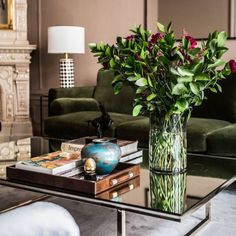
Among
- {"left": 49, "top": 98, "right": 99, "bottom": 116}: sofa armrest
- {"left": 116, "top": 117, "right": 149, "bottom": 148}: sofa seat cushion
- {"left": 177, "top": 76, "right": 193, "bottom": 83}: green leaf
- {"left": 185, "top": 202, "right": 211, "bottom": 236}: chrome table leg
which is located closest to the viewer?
{"left": 177, "top": 76, "right": 193, "bottom": 83}: green leaf

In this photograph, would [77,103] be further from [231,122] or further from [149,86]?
[149,86]

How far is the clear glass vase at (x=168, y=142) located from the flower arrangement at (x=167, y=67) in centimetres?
4

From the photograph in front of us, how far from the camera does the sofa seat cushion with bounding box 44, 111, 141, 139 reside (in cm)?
360

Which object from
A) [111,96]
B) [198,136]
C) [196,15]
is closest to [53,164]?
[198,136]

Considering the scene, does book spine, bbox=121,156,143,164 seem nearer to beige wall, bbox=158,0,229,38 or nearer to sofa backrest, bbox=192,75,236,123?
sofa backrest, bbox=192,75,236,123

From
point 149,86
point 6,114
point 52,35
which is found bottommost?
point 6,114

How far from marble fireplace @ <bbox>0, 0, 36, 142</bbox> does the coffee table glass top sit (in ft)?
11.6

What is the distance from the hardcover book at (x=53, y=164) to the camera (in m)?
1.97

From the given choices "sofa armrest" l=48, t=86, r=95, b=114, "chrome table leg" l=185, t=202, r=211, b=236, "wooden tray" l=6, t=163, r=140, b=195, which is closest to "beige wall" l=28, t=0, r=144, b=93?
"sofa armrest" l=48, t=86, r=95, b=114

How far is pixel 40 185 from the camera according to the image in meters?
1.94

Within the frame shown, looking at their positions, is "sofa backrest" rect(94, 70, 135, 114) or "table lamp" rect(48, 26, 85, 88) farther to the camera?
"table lamp" rect(48, 26, 85, 88)

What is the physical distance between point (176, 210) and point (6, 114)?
4.24 meters

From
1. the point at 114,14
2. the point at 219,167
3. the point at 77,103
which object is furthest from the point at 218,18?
the point at 219,167

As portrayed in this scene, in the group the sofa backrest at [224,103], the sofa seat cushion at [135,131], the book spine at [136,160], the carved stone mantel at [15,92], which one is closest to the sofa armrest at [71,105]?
the sofa seat cushion at [135,131]
